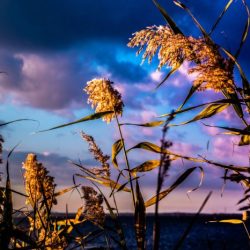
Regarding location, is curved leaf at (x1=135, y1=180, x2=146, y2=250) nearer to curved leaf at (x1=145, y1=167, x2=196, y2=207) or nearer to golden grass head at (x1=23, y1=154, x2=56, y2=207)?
curved leaf at (x1=145, y1=167, x2=196, y2=207)

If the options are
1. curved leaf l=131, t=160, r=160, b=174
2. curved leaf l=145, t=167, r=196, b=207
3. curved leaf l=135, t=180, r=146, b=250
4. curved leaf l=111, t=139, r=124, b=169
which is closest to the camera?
curved leaf l=135, t=180, r=146, b=250

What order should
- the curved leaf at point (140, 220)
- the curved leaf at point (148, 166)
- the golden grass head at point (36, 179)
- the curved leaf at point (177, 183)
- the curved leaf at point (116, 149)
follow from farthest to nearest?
the golden grass head at point (36, 179), the curved leaf at point (116, 149), the curved leaf at point (148, 166), the curved leaf at point (177, 183), the curved leaf at point (140, 220)

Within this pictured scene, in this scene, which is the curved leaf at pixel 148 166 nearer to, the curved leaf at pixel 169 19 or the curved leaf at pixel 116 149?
the curved leaf at pixel 116 149

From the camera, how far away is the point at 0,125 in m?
2.19

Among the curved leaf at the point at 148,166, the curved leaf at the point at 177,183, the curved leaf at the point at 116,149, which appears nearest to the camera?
the curved leaf at the point at 177,183

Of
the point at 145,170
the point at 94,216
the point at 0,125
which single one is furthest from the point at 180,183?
the point at 0,125

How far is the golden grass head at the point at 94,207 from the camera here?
2.48 meters

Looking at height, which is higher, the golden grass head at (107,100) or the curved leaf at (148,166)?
the golden grass head at (107,100)

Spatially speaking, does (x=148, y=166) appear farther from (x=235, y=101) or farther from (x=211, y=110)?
(x=235, y=101)

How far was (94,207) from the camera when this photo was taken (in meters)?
2.52

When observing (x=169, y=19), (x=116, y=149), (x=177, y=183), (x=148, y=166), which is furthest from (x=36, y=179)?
(x=169, y=19)

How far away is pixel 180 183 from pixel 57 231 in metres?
1.00

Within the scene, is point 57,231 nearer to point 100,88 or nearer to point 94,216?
point 94,216

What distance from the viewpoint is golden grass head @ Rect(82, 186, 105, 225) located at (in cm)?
248
